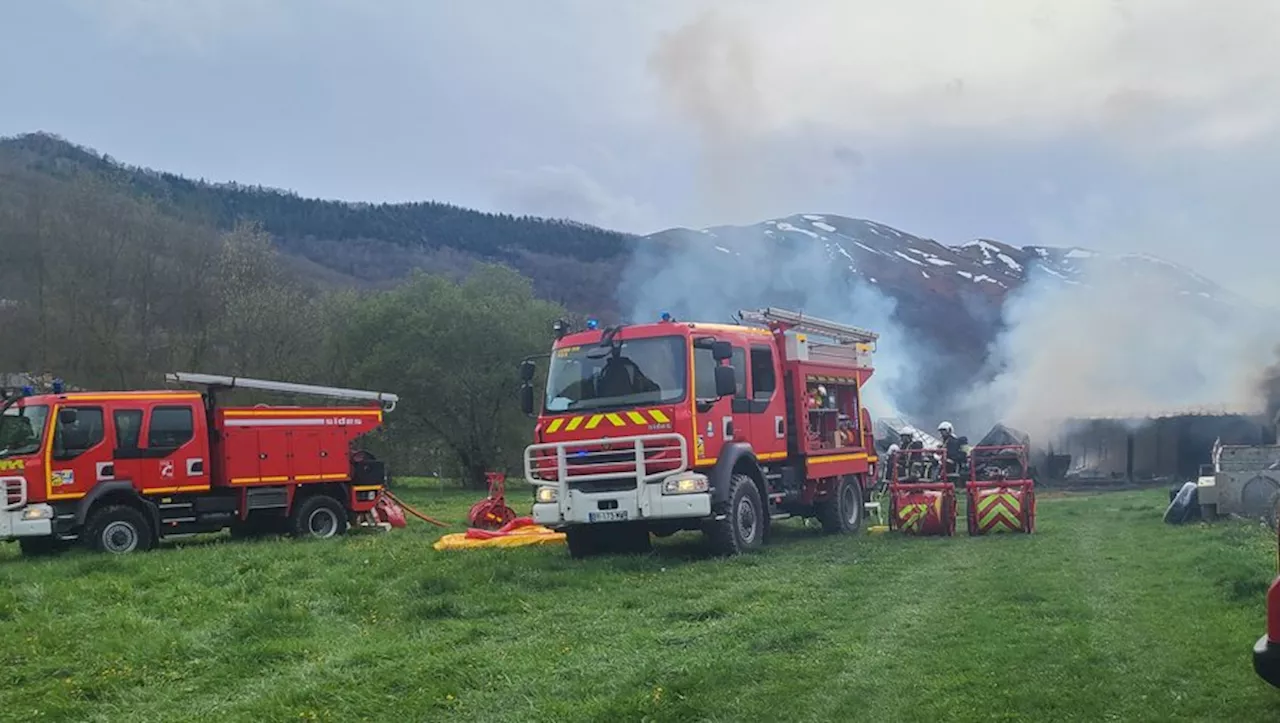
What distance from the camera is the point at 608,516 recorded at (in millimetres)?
13898

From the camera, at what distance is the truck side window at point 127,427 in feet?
57.6

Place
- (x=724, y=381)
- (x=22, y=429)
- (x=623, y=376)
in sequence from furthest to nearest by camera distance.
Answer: (x=22, y=429) → (x=623, y=376) → (x=724, y=381)

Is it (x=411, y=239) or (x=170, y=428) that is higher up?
(x=411, y=239)

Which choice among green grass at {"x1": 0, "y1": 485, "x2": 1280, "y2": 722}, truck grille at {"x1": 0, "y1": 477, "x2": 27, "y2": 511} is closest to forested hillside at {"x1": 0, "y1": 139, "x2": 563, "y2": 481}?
truck grille at {"x1": 0, "y1": 477, "x2": 27, "y2": 511}

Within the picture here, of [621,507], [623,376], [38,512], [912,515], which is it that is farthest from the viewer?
[912,515]

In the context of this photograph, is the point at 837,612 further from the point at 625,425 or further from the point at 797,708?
the point at 625,425

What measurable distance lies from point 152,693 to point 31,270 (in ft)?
99.7

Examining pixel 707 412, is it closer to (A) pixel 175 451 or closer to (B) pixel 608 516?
(B) pixel 608 516

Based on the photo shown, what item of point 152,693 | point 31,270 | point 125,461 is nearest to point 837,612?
point 152,693

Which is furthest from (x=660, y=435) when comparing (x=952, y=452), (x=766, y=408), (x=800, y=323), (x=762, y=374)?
(x=952, y=452)

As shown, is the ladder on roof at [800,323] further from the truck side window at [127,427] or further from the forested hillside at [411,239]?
the forested hillside at [411,239]

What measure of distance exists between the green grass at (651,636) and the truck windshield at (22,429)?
288 centimetres

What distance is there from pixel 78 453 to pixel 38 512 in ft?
3.58

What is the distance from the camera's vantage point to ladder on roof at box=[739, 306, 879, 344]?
55.4 feet
